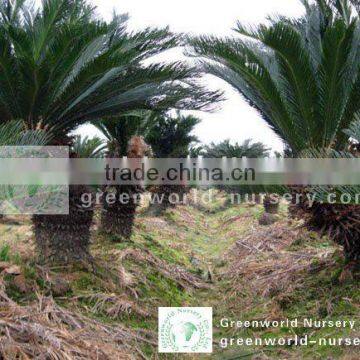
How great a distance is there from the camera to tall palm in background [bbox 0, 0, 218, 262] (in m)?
5.90

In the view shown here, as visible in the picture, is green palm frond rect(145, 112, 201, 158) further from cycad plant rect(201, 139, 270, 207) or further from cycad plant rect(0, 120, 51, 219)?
cycad plant rect(0, 120, 51, 219)

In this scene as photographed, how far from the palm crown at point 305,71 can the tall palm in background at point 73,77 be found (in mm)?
622

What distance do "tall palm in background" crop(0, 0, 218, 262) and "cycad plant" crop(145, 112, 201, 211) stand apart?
8383 millimetres

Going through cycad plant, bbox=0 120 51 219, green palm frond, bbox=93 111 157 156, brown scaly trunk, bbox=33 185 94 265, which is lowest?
brown scaly trunk, bbox=33 185 94 265

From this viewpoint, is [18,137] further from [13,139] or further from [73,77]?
[73,77]

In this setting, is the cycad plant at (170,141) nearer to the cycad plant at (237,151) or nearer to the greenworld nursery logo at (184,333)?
the cycad plant at (237,151)

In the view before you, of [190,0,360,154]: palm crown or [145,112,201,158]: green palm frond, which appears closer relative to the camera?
[190,0,360,154]: palm crown

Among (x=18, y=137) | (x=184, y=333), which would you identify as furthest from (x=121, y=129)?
(x=184, y=333)

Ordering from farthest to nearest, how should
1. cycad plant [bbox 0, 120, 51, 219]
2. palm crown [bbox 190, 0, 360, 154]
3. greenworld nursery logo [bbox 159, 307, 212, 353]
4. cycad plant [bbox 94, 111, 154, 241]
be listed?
cycad plant [bbox 94, 111, 154, 241], palm crown [bbox 190, 0, 360, 154], greenworld nursery logo [bbox 159, 307, 212, 353], cycad plant [bbox 0, 120, 51, 219]

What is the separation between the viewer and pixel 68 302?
5879 mm

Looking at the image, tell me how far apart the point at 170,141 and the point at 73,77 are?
32.7 ft

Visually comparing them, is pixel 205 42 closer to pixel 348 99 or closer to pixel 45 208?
pixel 348 99

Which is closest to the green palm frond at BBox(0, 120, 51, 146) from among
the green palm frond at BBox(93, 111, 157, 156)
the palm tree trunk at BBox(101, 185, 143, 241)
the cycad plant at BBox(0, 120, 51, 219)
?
the cycad plant at BBox(0, 120, 51, 219)

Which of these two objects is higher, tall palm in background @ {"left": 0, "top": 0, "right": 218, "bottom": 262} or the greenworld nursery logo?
→ tall palm in background @ {"left": 0, "top": 0, "right": 218, "bottom": 262}
